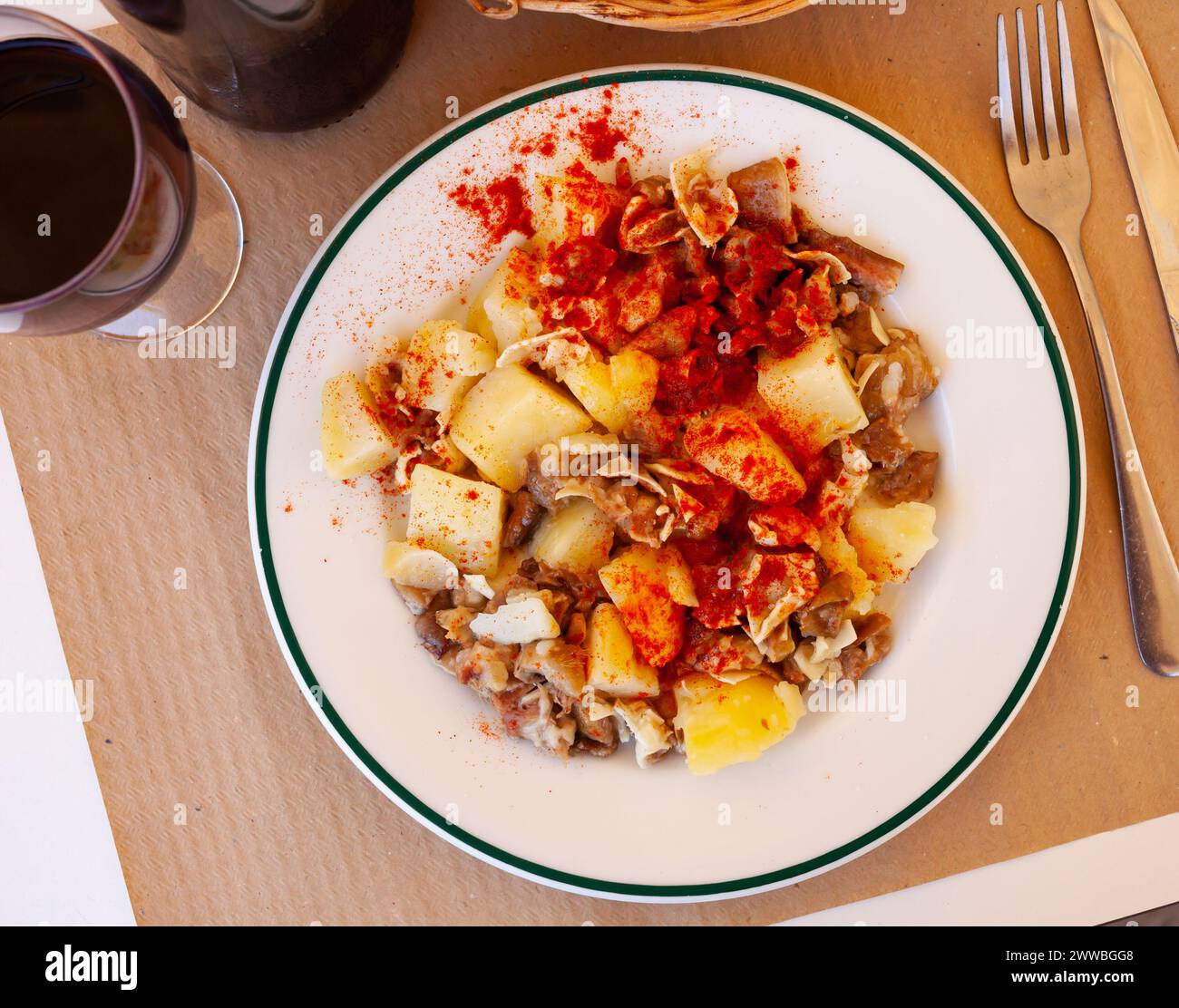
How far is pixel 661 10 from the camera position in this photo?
1417 mm

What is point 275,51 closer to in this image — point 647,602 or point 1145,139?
point 647,602

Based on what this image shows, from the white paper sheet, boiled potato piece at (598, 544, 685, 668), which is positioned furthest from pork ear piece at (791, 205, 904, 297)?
the white paper sheet

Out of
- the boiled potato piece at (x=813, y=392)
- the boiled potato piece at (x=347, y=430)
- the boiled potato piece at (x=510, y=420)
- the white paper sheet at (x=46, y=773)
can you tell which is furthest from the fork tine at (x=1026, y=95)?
the white paper sheet at (x=46, y=773)

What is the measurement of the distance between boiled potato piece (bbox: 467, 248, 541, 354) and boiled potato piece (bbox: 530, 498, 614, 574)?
28 centimetres

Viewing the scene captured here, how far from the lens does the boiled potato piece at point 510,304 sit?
1.45 metres

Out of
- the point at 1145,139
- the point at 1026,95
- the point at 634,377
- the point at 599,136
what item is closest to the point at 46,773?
the point at 634,377

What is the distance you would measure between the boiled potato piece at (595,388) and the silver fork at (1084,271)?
823 mm

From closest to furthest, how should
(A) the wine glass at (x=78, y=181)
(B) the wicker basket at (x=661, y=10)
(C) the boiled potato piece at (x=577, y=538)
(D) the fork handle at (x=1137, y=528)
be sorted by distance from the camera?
(A) the wine glass at (x=78, y=181) → (B) the wicker basket at (x=661, y=10) → (C) the boiled potato piece at (x=577, y=538) → (D) the fork handle at (x=1137, y=528)

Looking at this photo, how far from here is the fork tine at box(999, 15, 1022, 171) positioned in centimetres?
163

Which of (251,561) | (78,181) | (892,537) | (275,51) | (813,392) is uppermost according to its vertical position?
(275,51)

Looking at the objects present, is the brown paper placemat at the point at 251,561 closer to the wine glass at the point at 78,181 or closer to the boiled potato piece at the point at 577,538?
the wine glass at the point at 78,181

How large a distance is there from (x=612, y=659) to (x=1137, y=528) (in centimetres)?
95
